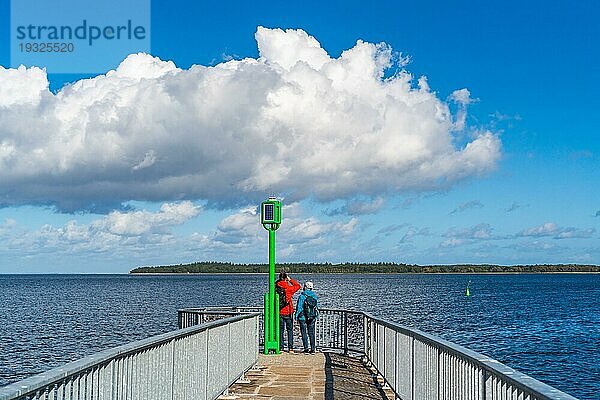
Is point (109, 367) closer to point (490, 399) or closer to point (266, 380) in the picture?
point (490, 399)

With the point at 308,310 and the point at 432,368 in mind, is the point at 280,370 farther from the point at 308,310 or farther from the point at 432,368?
the point at 432,368

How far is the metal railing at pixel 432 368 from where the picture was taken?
489 centimetres

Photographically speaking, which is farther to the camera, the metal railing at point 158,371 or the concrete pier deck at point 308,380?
the concrete pier deck at point 308,380

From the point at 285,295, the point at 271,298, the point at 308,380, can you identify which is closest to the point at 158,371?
the point at 308,380

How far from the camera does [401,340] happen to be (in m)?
10.7

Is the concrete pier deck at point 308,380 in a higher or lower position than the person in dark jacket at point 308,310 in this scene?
lower

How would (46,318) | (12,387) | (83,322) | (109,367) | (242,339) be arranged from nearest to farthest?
(12,387) → (109,367) → (242,339) → (83,322) → (46,318)

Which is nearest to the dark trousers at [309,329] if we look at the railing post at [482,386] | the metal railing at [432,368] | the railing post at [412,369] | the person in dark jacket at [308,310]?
the person in dark jacket at [308,310]

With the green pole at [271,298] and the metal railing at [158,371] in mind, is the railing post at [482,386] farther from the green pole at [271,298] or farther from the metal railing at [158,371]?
the green pole at [271,298]

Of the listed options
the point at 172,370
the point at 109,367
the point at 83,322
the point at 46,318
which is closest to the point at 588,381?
the point at 172,370

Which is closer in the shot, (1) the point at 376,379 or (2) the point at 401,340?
(2) the point at 401,340

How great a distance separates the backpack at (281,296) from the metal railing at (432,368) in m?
1.71

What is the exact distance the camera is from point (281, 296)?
62.4ft

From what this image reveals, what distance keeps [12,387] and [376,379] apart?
10.6 metres
